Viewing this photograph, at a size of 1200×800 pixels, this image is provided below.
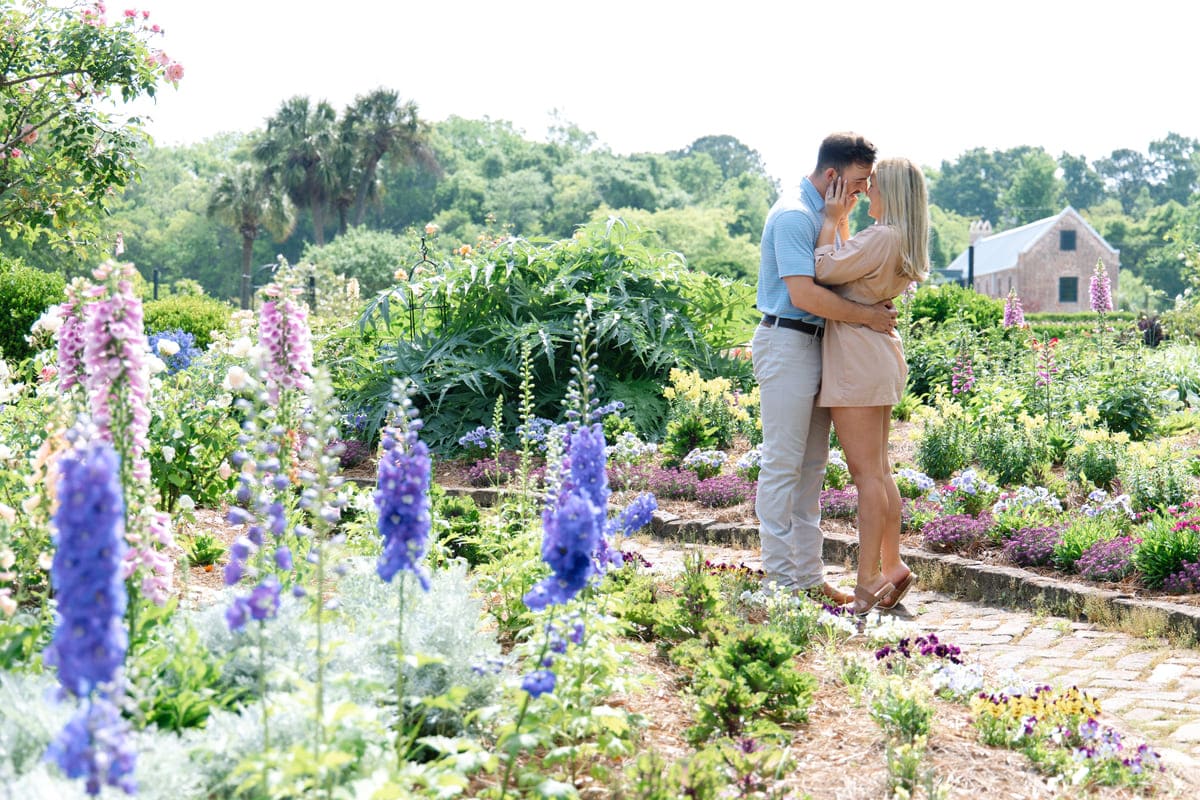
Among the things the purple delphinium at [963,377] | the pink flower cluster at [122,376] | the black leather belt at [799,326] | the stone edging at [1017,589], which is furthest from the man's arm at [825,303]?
the purple delphinium at [963,377]

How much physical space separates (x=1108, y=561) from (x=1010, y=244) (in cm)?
4875

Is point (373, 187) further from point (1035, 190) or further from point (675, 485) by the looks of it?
point (1035, 190)

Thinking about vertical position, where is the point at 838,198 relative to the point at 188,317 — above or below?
below

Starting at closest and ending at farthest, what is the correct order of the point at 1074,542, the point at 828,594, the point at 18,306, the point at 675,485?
the point at 828,594 → the point at 1074,542 → the point at 675,485 → the point at 18,306

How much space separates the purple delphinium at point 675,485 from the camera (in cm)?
725

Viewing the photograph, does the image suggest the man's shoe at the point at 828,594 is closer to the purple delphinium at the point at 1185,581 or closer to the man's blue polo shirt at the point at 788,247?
the man's blue polo shirt at the point at 788,247

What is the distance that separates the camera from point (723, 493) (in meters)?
6.96

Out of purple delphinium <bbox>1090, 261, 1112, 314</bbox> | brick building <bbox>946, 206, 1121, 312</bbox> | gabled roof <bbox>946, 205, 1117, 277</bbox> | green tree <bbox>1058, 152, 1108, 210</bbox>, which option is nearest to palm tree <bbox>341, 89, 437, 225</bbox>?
brick building <bbox>946, 206, 1121, 312</bbox>

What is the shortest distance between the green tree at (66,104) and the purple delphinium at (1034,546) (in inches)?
341

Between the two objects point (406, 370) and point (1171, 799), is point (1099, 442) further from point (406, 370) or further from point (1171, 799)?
point (406, 370)

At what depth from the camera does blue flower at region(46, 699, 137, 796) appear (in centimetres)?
150

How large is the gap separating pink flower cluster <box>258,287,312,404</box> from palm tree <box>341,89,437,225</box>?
130ft

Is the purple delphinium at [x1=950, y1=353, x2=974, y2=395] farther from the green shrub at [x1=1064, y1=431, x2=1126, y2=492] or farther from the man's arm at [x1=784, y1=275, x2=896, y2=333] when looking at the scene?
the man's arm at [x1=784, y1=275, x2=896, y2=333]

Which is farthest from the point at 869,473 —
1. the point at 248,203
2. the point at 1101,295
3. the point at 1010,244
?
the point at 1010,244
